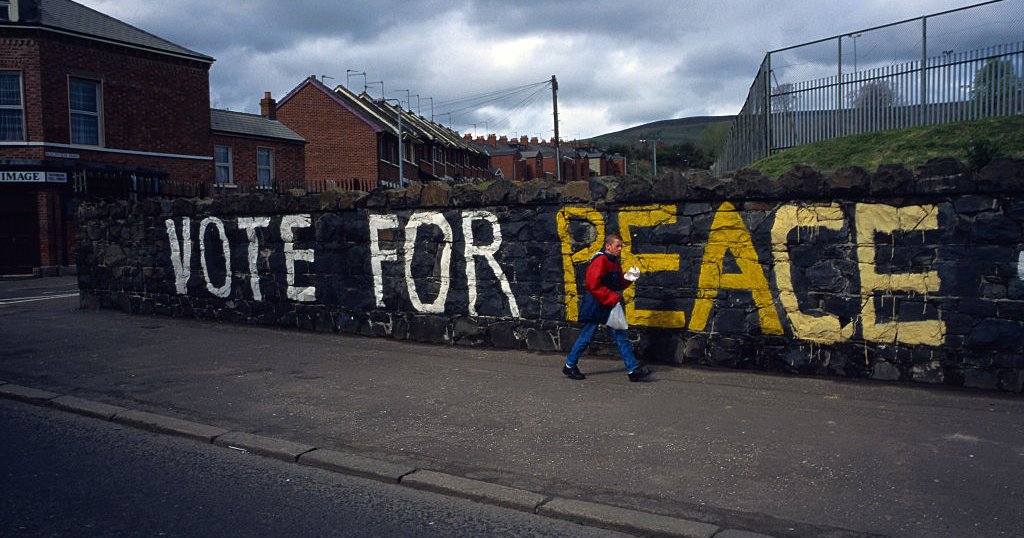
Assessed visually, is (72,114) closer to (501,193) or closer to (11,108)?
(11,108)

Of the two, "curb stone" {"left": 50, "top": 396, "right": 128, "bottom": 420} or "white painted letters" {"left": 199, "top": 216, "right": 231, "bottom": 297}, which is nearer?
"curb stone" {"left": 50, "top": 396, "right": 128, "bottom": 420}

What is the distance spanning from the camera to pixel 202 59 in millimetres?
31812

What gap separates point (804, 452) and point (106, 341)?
9.71m

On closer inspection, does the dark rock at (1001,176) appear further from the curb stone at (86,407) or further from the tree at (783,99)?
the tree at (783,99)

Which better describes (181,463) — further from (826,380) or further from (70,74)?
(70,74)

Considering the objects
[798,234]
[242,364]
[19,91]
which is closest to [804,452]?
[798,234]

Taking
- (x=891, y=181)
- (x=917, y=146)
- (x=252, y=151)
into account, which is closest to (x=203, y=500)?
(x=891, y=181)

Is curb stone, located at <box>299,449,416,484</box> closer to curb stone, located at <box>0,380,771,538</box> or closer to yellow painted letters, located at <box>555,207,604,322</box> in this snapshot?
curb stone, located at <box>0,380,771,538</box>

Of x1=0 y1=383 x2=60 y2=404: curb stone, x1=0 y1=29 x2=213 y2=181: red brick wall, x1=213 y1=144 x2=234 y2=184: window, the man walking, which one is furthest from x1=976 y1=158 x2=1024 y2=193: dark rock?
x1=213 y1=144 x2=234 y2=184: window

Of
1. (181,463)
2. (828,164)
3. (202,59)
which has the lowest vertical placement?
(181,463)

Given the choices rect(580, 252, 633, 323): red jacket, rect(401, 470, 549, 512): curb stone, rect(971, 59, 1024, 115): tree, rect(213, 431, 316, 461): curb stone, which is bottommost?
rect(401, 470, 549, 512): curb stone

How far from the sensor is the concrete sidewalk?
4.78m

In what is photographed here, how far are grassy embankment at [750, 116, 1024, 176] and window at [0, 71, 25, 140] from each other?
23.9 m

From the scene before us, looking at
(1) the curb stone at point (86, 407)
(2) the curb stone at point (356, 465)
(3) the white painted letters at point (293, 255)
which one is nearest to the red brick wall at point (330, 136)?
(3) the white painted letters at point (293, 255)
